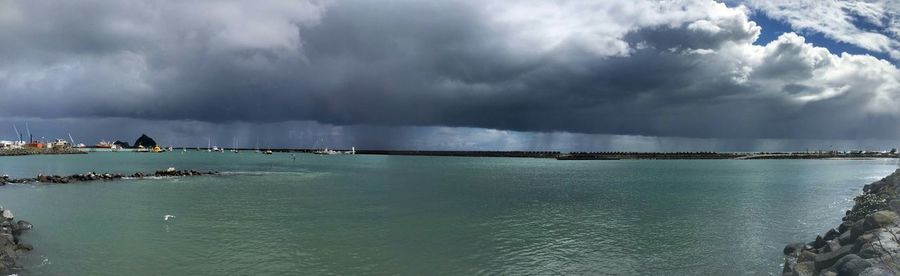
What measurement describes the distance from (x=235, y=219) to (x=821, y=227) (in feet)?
146

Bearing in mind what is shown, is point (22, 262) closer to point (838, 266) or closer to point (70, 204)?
point (70, 204)

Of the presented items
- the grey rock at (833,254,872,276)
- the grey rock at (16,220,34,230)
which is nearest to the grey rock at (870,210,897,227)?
the grey rock at (833,254,872,276)

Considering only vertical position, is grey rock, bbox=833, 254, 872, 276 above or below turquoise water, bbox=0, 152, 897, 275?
above

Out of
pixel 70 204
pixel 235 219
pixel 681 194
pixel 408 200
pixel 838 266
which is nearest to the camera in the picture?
pixel 838 266

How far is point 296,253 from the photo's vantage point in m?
28.4

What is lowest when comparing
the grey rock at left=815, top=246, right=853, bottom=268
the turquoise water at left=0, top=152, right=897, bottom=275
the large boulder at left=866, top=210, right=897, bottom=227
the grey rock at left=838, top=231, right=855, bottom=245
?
the turquoise water at left=0, top=152, right=897, bottom=275

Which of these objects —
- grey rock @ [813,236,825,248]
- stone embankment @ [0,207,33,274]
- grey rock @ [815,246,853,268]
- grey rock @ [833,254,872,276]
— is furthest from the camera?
grey rock @ [813,236,825,248]

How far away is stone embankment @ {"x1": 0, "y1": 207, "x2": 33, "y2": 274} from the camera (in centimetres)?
2481

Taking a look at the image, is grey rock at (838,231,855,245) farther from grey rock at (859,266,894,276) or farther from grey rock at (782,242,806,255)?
grey rock at (859,266,894,276)

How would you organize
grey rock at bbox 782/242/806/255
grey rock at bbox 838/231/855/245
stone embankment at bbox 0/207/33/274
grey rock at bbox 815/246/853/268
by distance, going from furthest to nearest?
grey rock at bbox 782/242/806/255 < grey rock at bbox 838/231/855/245 < stone embankment at bbox 0/207/33/274 < grey rock at bbox 815/246/853/268

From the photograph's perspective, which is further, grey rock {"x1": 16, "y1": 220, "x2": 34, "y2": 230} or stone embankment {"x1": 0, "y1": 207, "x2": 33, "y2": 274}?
grey rock {"x1": 16, "y1": 220, "x2": 34, "y2": 230}

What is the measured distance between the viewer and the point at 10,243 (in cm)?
2808

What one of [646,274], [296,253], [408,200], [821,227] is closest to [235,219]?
[296,253]

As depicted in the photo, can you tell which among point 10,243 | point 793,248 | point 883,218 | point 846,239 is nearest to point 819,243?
point 793,248
